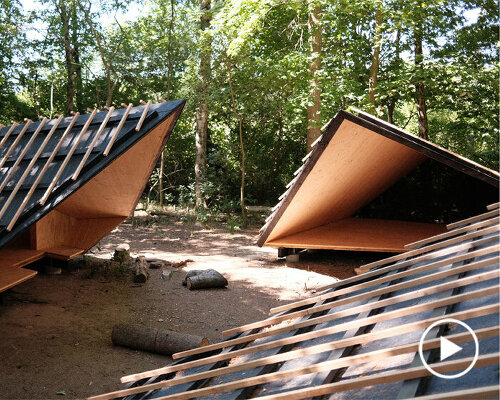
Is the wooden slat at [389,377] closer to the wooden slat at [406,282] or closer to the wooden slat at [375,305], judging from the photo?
the wooden slat at [375,305]

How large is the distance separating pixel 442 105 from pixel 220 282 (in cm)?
1125

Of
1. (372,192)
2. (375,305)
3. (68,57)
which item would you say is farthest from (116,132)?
(68,57)

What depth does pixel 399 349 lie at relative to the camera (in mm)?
1886

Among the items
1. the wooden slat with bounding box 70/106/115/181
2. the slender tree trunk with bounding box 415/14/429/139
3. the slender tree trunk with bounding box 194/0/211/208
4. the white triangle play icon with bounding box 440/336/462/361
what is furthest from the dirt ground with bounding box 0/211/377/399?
the slender tree trunk with bounding box 415/14/429/139

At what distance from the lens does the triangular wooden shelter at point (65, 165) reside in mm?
4816

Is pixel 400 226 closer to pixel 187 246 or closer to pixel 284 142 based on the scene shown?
pixel 187 246

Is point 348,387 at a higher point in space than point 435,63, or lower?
lower

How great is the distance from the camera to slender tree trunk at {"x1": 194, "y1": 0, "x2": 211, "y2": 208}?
13828mm

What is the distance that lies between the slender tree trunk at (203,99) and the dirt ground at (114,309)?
5.25 metres

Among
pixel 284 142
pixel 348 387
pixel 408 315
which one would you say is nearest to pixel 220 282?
pixel 408 315

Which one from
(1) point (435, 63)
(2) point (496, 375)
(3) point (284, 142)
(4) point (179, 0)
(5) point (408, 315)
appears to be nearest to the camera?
(2) point (496, 375)

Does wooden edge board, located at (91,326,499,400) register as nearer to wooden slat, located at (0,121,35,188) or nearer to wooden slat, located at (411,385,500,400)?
wooden slat, located at (411,385,500,400)

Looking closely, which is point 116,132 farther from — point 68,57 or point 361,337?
point 68,57

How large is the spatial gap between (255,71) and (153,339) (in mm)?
10060
